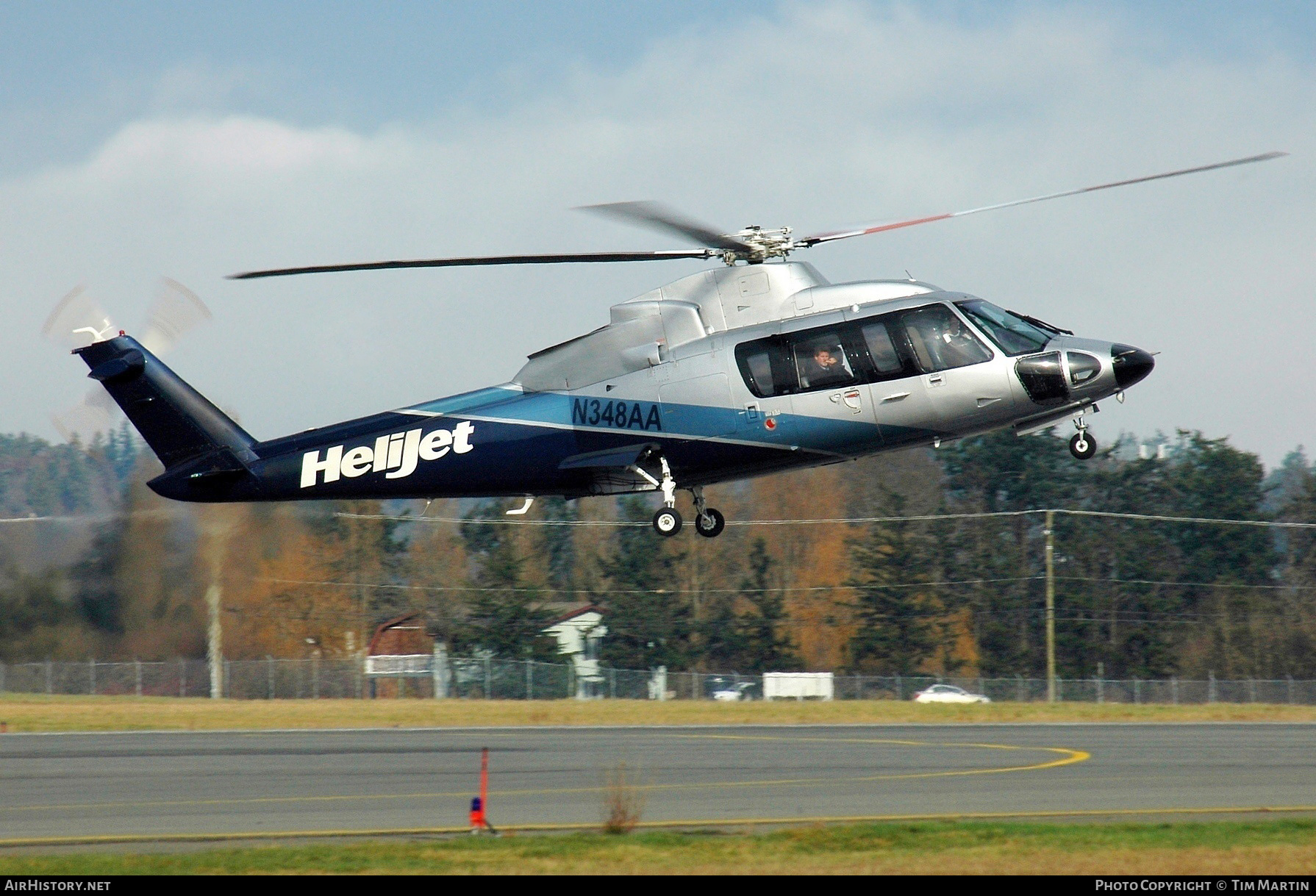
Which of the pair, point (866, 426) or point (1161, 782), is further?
point (1161, 782)

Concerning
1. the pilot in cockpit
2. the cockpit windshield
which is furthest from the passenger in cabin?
the cockpit windshield

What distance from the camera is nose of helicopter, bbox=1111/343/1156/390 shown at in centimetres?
1730

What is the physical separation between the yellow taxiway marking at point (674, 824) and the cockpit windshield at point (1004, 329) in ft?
21.3

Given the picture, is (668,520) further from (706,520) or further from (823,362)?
(823,362)

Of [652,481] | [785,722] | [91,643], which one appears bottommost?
[785,722]

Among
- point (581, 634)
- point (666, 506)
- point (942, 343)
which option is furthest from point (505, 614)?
point (942, 343)

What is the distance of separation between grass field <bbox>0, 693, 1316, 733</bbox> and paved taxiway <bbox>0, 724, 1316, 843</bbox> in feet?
14.5

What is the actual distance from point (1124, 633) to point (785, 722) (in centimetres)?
3459

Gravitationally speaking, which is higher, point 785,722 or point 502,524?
point 502,524

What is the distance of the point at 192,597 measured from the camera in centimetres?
3428
